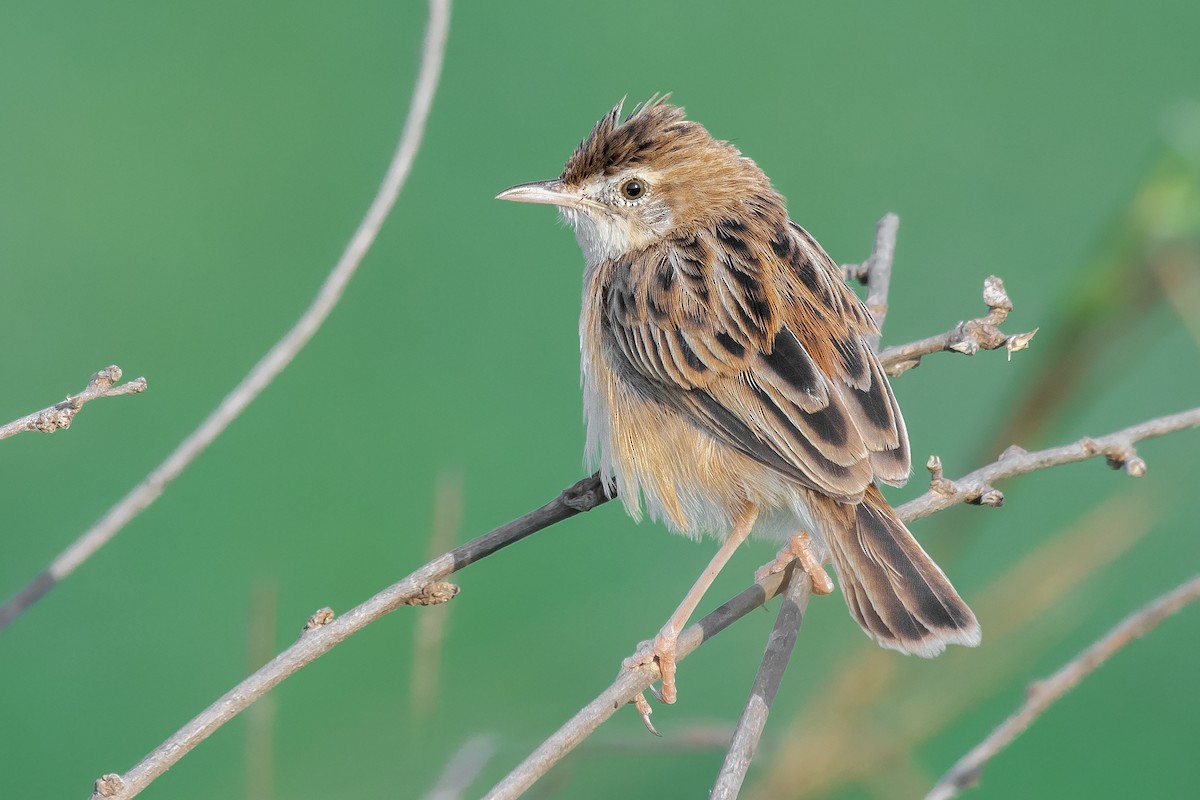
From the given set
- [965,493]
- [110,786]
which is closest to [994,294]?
[965,493]

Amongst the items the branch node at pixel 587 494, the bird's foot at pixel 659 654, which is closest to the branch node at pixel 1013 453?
the bird's foot at pixel 659 654

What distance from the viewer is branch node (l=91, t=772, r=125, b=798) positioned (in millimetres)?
1981

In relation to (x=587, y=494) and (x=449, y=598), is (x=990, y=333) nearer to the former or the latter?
(x=587, y=494)

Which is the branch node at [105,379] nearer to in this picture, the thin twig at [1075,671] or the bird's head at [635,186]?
the thin twig at [1075,671]

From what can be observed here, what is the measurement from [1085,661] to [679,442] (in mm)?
1253

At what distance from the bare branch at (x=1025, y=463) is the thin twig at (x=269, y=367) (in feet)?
4.30

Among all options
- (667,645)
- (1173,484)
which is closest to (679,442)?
(667,645)

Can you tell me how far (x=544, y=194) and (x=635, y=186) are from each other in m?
0.30

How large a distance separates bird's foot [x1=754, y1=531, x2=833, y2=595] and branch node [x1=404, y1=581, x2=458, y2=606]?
3.33 feet

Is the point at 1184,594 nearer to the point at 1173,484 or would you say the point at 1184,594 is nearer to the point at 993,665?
the point at 993,665

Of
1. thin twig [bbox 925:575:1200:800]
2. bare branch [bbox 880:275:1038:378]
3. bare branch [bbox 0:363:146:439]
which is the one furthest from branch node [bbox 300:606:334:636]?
bare branch [bbox 880:275:1038:378]

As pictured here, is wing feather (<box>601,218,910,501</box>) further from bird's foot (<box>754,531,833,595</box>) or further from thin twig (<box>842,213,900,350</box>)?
bird's foot (<box>754,531,833,595</box>)

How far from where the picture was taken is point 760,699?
233 centimetres

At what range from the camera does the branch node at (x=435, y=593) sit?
2471 millimetres
